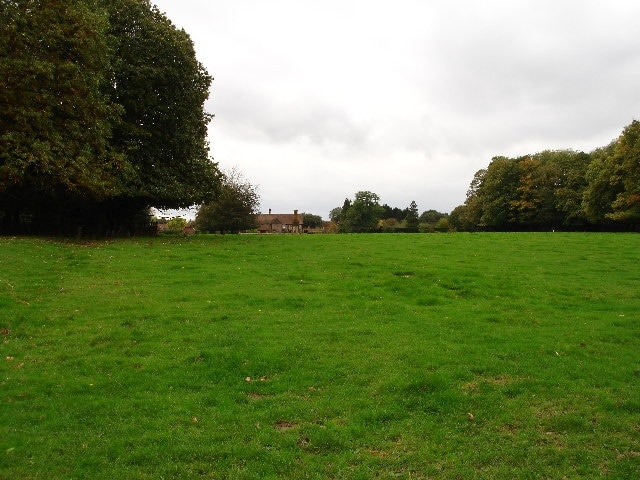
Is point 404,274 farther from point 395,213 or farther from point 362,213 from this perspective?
point 395,213

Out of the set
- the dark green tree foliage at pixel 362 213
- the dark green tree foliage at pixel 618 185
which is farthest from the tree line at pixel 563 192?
the dark green tree foliage at pixel 362 213

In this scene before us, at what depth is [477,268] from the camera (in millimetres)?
21734

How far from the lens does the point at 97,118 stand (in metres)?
26.4

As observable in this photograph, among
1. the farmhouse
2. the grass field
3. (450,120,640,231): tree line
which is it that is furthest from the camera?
the farmhouse

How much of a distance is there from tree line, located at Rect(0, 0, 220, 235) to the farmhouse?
11562 cm

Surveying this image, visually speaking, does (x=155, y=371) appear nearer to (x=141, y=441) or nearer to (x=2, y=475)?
(x=141, y=441)

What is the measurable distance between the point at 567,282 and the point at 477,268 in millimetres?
3703

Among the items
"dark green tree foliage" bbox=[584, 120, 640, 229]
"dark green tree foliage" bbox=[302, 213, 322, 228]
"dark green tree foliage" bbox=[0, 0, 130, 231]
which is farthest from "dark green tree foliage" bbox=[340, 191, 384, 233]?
"dark green tree foliage" bbox=[0, 0, 130, 231]

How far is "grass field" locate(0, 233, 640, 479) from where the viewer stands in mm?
6789

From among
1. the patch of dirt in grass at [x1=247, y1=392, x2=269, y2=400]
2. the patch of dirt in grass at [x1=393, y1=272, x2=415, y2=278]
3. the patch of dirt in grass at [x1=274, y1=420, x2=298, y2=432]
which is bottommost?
the patch of dirt in grass at [x1=274, y1=420, x2=298, y2=432]

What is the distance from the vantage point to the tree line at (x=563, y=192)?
55.8 m

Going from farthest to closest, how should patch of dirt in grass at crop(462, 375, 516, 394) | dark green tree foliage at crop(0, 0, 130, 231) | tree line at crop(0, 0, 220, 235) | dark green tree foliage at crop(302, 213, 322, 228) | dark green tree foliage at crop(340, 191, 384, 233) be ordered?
dark green tree foliage at crop(302, 213, 322, 228) → dark green tree foliage at crop(340, 191, 384, 233) → tree line at crop(0, 0, 220, 235) → dark green tree foliage at crop(0, 0, 130, 231) → patch of dirt in grass at crop(462, 375, 516, 394)

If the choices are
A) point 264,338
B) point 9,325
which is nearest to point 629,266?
point 264,338

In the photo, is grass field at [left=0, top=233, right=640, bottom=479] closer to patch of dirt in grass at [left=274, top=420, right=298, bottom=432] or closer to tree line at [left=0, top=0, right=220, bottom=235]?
patch of dirt in grass at [left=274, top=420, right=298, bottom=432]
